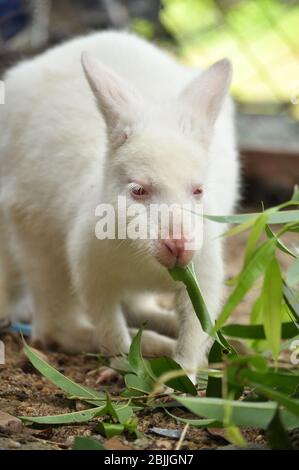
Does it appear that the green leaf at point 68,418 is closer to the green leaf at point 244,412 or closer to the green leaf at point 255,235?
the green leaf at point 244,412

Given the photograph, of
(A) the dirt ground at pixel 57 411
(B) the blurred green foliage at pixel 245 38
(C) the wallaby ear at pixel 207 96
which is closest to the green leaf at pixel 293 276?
(A) the dirt ground at pixel 57 411

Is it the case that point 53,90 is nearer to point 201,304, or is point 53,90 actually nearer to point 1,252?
point 1,252

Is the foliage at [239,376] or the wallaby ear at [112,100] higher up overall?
the wallaby ear at [112,100]

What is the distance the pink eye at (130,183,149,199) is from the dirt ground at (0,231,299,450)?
0.68 meters

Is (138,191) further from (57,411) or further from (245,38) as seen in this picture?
(245,38)

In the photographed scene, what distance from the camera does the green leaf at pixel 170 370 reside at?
2576mm

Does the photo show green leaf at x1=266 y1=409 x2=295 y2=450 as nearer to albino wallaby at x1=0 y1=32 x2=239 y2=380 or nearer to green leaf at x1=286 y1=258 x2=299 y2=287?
green leaf at x1=286 y1=258 x2=299 y2=287

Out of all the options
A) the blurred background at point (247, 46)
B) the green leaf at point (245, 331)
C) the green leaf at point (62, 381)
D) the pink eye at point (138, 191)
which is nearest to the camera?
the green leaf at point (245, 331)

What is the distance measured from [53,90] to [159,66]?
1.60ft

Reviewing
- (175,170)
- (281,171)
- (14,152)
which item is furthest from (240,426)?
(281,171)

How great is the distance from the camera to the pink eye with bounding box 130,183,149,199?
9.01 ft

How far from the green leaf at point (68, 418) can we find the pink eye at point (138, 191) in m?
0.69

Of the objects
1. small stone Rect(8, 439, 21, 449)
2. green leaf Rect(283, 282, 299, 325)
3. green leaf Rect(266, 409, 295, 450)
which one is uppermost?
green leaf Rect(283, 282, 299, 325)

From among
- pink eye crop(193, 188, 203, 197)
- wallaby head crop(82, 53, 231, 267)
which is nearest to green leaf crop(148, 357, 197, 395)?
wallaby head crop(82, 53, 231, 267)
